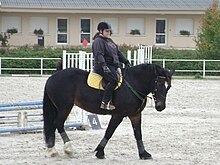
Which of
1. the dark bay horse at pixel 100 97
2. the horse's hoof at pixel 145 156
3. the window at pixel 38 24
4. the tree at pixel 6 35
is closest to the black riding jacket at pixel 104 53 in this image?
the dark bay horse at pixel 100 97

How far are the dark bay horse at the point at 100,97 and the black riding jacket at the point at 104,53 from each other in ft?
1.04

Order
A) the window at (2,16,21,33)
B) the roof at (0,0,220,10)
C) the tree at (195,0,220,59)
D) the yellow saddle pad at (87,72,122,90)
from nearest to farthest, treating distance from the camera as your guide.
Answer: the yellow saddle pad at (87,72,122,90)
the tree at (195,0,220,59)
the roof at (0,0,220,10)
the window at (2,16,21,33)

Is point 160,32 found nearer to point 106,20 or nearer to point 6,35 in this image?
point 106,20

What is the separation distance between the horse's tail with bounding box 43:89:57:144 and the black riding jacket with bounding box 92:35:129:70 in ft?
3.44

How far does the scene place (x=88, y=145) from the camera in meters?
12.2

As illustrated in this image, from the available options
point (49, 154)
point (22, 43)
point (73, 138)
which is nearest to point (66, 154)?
point (49, 154)

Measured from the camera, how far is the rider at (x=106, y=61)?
10.8 meters

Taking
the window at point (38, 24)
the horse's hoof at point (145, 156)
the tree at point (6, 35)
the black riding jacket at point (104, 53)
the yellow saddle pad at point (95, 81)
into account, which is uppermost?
the window at point (38, 24)

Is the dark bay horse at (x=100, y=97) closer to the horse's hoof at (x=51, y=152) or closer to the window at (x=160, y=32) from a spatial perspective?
the horse's hoof at (x=51, y=152)

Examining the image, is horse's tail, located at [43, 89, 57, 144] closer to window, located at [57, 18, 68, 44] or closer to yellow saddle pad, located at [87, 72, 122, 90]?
yellow saddle pad, located at [87, 72, 122, 90]

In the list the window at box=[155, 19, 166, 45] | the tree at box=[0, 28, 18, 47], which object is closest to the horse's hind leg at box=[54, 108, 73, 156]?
the tree at box=[0, 28, 18, 47]

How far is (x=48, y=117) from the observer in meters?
11.2

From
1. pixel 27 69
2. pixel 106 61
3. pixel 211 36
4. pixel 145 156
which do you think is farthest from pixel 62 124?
pixel 211 36

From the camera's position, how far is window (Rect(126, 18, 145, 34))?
45.8m
